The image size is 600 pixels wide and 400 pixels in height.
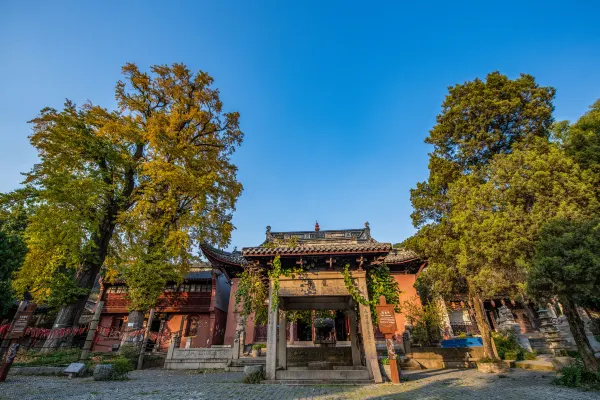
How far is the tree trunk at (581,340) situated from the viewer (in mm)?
7391

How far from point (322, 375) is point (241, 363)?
5.28 meters

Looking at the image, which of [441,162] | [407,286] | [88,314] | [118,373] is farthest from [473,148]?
[88,314]

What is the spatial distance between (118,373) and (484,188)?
1492 centimetres

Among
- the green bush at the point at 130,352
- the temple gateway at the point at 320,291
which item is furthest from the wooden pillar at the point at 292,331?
the green bush at the point at 130,352

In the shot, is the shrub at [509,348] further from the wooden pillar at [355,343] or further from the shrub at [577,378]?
the wooden pillar at [355,343]

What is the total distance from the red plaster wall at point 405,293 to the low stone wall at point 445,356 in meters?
2.96

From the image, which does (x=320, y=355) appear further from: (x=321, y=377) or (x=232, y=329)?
(x=232, y=329)

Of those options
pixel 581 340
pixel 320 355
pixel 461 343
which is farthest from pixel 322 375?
pixel 461 343

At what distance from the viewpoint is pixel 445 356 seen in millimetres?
12633

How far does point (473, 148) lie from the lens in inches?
511

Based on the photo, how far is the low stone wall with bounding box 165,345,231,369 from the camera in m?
12.2

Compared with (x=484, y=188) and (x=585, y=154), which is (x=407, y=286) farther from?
(x=585, y=154)

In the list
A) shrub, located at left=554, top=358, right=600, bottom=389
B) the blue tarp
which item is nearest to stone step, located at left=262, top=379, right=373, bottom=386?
shrub, located at left=554, top=358, right=600, bottom=389

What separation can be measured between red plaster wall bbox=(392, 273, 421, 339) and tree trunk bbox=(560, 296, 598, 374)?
330 inches
